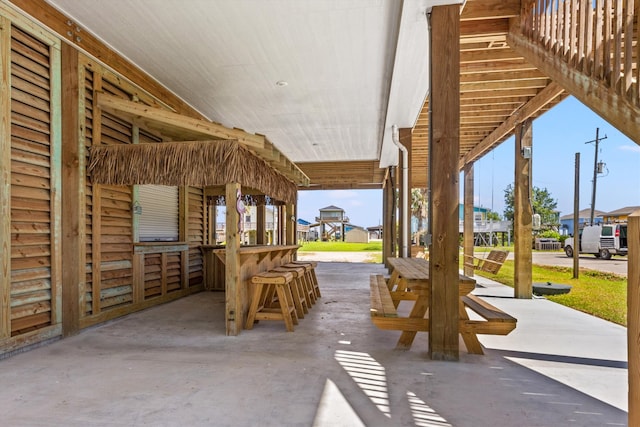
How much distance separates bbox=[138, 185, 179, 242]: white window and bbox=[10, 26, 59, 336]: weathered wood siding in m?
1.44

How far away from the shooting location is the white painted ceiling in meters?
3.21

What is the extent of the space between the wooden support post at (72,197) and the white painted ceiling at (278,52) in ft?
1.97

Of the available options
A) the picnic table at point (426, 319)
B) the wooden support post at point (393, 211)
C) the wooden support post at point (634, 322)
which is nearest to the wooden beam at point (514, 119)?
the wooden support post at point (393, 211)

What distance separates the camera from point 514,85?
488 cm

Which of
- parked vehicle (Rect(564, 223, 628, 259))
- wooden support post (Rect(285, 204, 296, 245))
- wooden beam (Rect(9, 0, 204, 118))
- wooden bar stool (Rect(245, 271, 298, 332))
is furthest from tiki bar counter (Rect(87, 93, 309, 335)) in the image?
parked vehicle (Rect(564, 223, 628, 259))

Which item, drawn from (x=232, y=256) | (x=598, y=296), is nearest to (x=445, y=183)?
(x=232, y=256)

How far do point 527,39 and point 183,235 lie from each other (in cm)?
554

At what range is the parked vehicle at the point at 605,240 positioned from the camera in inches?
567

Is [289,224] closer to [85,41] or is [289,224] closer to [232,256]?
[232,256]

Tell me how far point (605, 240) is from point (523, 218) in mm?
13340

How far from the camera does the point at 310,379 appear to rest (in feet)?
8.04

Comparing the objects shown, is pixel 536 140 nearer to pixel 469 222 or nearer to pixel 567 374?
pixel 469 222

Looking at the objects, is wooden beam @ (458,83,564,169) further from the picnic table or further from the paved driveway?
the paved driveway

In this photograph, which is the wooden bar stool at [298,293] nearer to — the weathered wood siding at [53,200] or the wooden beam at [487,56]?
the weathered wood siding at [53,200]
